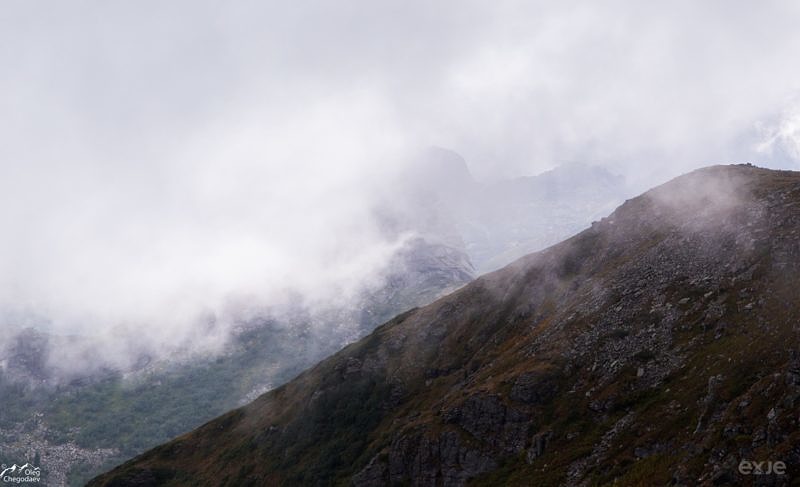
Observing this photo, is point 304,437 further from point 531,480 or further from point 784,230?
point 784,230

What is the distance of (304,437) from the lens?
543 feet

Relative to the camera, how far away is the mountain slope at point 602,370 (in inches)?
2608

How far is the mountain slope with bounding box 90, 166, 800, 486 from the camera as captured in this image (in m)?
66.2

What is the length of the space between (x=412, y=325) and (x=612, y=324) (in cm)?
8762
